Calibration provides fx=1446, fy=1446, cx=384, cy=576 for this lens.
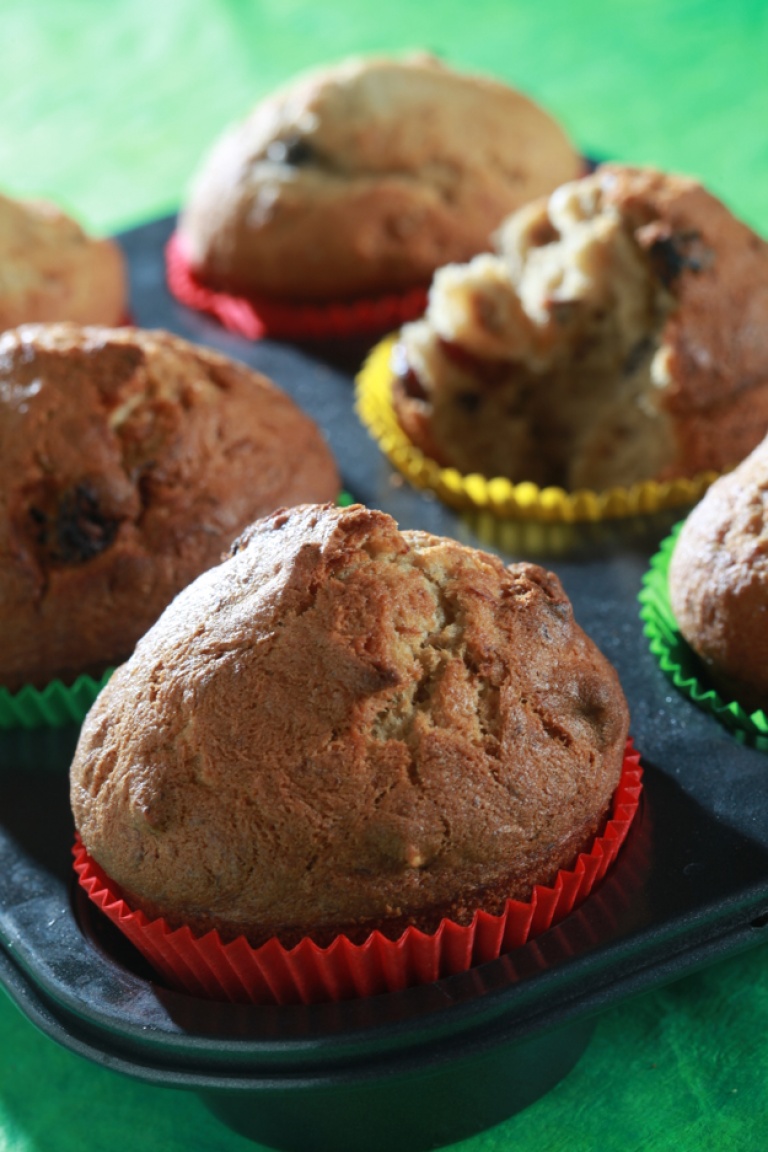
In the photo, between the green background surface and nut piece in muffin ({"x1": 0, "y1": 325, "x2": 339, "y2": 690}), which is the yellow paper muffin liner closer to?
nut piece in muffin ({"x1": 0, "y1": 325, "x2": 339, "y2": 690})

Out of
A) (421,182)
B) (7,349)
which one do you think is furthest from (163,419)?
(421,182)

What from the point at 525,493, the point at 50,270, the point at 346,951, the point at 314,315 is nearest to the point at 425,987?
the point at 346,951

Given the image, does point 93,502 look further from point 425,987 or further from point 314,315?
point 314,315

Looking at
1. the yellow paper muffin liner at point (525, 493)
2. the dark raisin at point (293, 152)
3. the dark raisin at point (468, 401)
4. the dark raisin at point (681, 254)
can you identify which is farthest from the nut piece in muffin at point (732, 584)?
the dark raisin at point (293, 152)

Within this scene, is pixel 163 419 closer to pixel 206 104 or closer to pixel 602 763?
pixel 602 763

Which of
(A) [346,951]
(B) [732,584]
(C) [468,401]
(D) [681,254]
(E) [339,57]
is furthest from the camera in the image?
(E) [339,57]

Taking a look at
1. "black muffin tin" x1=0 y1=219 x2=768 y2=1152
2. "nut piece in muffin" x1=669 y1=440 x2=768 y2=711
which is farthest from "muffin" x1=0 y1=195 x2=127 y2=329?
"nut piece in muffin" x1=669 y1=440 x2=768 y2=711

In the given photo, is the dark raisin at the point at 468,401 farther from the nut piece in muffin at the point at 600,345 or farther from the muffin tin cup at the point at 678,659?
the muffin tin cup at the point at 678,659
